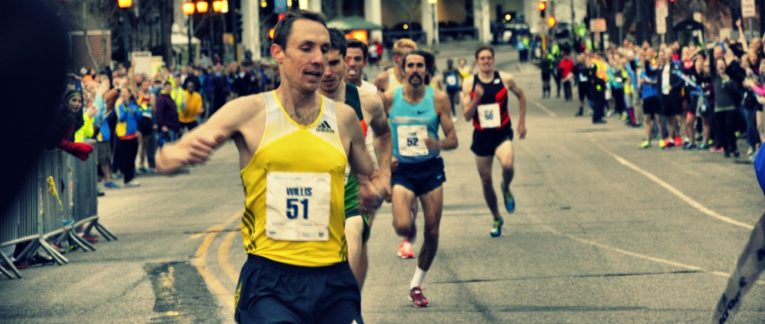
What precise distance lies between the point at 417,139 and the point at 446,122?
288 millimetres

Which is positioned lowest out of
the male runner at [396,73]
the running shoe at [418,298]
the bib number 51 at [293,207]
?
the running shoe at [418,298]

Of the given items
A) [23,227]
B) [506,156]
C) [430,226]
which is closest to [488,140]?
[506,156]

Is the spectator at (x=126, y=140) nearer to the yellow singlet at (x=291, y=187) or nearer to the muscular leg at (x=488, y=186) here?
the muscular leg at (x=488, y=186)

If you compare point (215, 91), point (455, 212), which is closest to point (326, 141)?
point (455, 212)

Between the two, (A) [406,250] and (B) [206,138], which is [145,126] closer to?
(A) [406,250]

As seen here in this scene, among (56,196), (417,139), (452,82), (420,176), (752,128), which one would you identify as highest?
(417,139)

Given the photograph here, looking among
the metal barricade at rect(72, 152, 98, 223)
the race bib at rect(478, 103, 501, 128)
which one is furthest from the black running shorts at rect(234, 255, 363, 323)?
the metal barricade at rect(72, 152, 98, 223)

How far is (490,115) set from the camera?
567 inches

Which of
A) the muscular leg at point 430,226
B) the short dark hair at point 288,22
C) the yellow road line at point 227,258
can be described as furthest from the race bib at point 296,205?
the yellow road line at point 227,258

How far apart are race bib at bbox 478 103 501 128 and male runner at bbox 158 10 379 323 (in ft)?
32.0

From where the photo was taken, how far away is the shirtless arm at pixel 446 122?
10.9 meters

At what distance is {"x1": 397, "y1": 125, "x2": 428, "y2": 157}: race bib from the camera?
11.1 m

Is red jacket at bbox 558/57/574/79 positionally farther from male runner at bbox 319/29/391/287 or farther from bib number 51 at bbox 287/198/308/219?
bib number 51 at bbox 287/198/308/219

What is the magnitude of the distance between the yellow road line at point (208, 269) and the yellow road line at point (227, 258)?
138 mm
